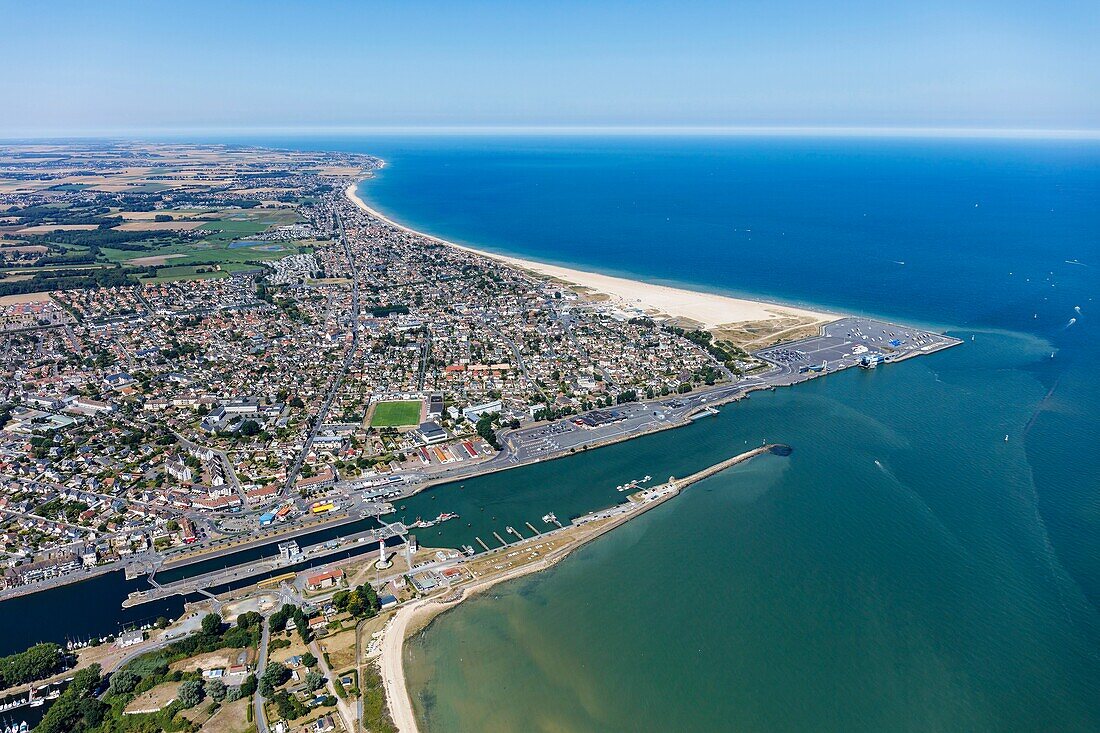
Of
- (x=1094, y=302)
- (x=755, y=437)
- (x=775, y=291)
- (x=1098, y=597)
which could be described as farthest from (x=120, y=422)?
(x=1094, y=302)

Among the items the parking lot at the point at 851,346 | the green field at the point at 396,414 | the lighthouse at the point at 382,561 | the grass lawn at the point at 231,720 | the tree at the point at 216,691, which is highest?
the parking lot at the point at 851,346

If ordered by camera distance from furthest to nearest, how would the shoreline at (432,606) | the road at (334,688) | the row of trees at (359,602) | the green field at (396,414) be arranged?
the green field at (396,414) < the row of trees at (359,602) < the shoreline at (432,606) < the road at (334,688)

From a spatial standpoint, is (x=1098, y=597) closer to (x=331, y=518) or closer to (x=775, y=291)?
(x=331, y=518)

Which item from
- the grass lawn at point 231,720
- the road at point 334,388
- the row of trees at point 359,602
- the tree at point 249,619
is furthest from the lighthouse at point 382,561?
the road at point 334,388

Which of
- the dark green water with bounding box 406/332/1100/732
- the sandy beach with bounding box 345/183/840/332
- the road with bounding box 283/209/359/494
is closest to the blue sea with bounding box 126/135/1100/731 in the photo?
the dark green water with bounding box 406/332/1100/732

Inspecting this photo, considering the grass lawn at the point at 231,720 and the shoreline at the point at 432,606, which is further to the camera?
the shoreline at the point at 432,606

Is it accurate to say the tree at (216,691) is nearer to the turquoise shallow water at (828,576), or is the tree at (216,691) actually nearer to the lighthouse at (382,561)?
the turquoise shallow water at (828,576)

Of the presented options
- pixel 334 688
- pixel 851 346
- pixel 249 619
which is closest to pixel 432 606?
pixel 334 688
